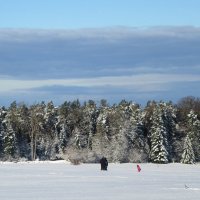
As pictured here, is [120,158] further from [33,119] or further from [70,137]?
[33,119]

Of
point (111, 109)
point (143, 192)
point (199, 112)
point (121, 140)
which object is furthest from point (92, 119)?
point (143, 192)

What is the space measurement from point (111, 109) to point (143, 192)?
6733 centimetres

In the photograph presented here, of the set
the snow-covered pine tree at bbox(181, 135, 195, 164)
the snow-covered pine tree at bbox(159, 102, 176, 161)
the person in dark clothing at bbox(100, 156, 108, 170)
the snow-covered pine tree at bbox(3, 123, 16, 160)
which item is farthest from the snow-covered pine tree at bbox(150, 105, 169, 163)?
the person in dark clothing at bbox(100, 156, 108, 170)

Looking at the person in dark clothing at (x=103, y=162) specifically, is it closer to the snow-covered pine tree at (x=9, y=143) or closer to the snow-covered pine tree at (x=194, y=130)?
the snow-covered pine tree at (x=9, y=143)

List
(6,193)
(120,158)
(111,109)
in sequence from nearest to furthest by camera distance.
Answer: (6,193) < (120,158) < (111,109)

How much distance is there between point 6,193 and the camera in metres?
25.2

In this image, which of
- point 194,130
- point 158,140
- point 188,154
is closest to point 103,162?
point 188,154

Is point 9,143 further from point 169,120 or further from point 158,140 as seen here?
point 169,120

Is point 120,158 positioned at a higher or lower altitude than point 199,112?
lower

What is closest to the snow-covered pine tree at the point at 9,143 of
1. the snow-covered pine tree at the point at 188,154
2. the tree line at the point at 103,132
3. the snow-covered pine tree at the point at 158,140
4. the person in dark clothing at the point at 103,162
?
the tree line at the point at 103,132

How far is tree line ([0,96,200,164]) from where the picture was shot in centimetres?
8150

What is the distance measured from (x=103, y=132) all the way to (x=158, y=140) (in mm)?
9823

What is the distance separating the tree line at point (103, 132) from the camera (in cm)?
8150

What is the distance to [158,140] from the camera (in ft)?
266
